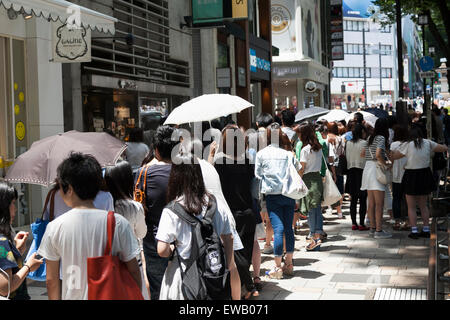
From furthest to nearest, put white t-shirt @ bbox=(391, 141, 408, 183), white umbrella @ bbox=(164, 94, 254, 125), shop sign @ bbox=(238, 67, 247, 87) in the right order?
shop sign @ bbox=(238, 67, 247, 87) → white t-shirt @ bbox=(391, 141, 408, 183) → white umbrella @ bbox=(164, 94, 254, 125)

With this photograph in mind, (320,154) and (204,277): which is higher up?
(320,154)

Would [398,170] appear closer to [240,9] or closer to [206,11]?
[206,11]

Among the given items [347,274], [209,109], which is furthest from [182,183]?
[347,274]

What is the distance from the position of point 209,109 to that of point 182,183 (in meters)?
3.59

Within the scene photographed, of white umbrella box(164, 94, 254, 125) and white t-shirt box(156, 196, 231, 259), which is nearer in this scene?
white t-shirt box(156, 196, 231, 259)

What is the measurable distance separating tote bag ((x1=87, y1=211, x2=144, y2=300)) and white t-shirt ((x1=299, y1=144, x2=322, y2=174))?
6036 mm

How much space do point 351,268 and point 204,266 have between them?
14.9ft

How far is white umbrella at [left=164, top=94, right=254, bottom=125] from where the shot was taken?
786cm

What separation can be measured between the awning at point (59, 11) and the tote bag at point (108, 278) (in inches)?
201

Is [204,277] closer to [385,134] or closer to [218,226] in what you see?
[218,226]

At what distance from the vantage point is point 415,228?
1005cm

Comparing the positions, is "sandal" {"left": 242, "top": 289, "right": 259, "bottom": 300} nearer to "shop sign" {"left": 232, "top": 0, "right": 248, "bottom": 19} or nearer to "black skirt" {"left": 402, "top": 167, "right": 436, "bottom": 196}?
"black skirt" {"left": 402, "top": 167, "right": 436, "bottom": 196}

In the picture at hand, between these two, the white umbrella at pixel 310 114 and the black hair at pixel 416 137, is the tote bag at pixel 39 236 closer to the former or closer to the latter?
the black hair at pixel 416 137

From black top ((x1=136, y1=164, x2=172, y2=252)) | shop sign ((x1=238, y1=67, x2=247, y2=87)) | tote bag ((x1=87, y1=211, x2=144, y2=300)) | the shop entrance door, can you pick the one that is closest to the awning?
the shop entrance door
